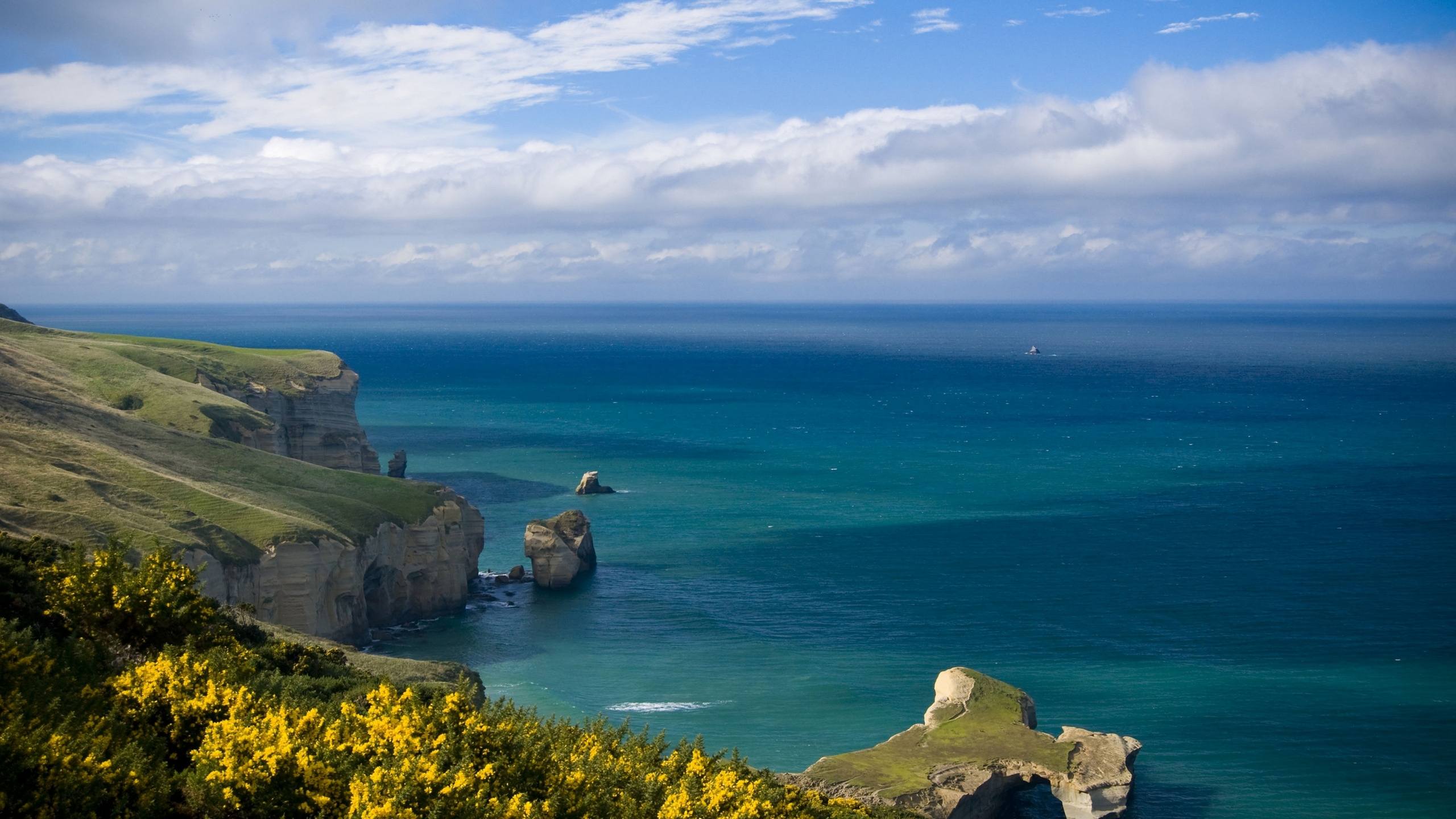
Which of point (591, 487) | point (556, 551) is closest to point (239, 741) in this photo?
point (556, 551)

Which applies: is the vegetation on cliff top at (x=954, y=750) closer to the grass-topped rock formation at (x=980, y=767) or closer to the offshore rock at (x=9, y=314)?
the grass-topped rock formation at (x=980, y=767)

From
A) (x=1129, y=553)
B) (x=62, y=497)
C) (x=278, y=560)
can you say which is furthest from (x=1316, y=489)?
(x=62, y=497)

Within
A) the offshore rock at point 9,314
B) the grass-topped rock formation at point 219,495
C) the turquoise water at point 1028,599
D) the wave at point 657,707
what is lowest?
the wave at point 657,707

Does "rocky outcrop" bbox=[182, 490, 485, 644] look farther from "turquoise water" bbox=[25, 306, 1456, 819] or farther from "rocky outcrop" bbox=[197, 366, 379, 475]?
"rocky outcrop" bbox=[197, 366, 379, 475]

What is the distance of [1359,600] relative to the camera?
251 ft

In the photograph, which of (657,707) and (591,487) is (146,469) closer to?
(657,707)

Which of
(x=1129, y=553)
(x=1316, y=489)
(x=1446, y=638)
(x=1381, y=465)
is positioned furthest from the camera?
(x=1381, y=465)

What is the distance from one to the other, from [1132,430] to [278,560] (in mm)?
127451

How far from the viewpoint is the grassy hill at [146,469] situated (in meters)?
55.8

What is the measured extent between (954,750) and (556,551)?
126ft

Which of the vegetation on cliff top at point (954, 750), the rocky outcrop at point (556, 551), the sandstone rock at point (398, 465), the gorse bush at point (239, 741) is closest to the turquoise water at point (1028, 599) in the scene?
the rocky outcrop at point (556, 551)

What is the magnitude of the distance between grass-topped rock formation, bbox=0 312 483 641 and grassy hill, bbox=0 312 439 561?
0.13 m

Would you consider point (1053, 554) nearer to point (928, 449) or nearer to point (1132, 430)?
point (928, 449)

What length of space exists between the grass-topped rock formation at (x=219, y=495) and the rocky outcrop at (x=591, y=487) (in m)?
21.9
